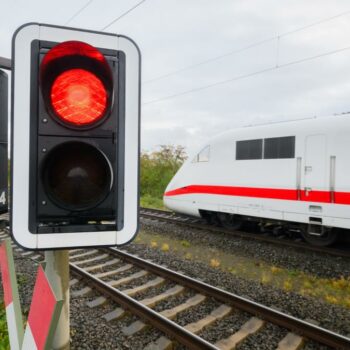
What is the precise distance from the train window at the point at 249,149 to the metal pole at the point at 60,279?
8.44m

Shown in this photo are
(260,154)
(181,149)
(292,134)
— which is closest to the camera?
(292,134)

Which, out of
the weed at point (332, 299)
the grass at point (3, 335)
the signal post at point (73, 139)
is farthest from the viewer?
the weed at point (332, 299)

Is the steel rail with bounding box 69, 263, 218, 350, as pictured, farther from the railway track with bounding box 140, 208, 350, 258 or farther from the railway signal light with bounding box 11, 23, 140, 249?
the railway track with bounding box 140, 208, 350, 258

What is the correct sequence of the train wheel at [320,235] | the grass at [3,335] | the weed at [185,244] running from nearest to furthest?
1. the grass at [3,335]
2. the train wheel at [320,235]
3. the weed at [185,244]

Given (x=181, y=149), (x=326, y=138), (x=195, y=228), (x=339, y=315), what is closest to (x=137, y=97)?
(x=339, y=315)

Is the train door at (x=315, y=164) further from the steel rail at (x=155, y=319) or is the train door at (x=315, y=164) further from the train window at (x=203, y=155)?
the steel rail at (x=155, y=319)

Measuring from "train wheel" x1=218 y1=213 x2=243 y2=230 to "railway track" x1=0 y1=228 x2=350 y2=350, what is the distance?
4.55 meters

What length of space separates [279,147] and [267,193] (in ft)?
4.13

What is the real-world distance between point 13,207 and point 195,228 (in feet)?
33.8

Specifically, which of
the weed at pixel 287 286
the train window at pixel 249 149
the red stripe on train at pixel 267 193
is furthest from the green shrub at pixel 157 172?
the weed at pixel 287 286

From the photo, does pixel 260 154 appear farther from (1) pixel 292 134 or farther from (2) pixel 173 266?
(2) pixel 173 266

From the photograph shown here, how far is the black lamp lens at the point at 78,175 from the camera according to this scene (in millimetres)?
1188

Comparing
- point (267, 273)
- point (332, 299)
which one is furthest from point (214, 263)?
point (332, 299)

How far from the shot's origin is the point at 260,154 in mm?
9266
